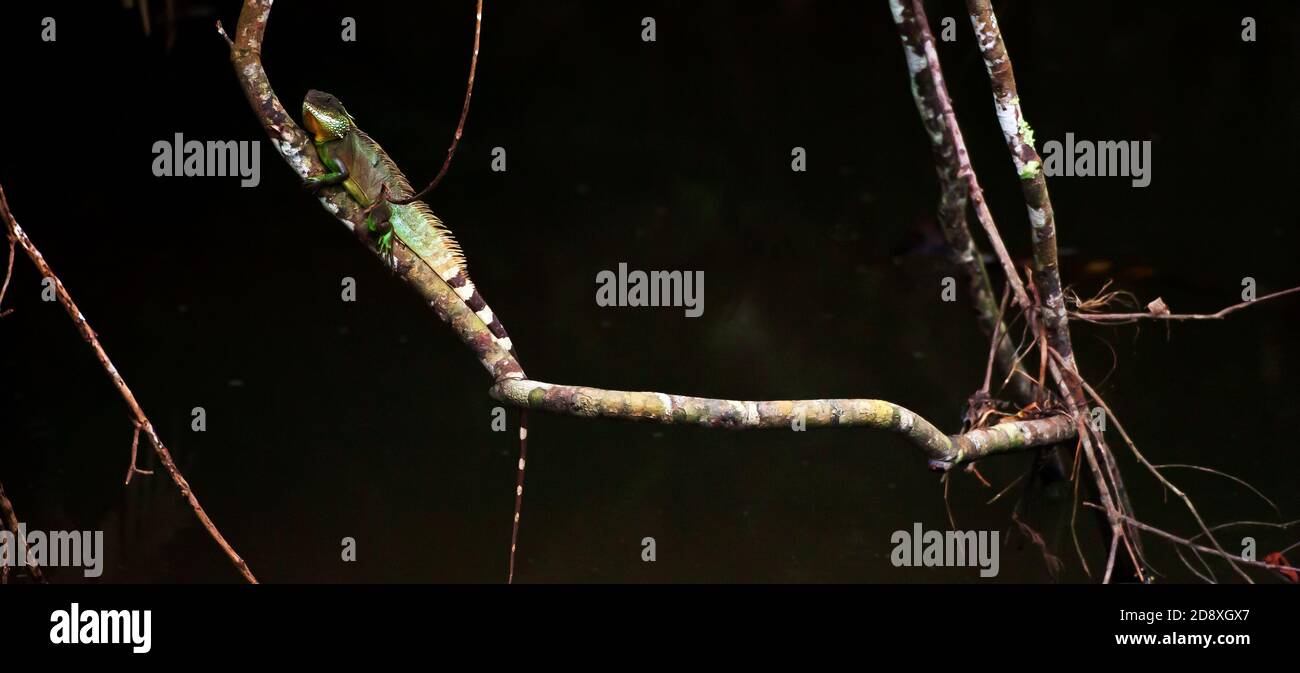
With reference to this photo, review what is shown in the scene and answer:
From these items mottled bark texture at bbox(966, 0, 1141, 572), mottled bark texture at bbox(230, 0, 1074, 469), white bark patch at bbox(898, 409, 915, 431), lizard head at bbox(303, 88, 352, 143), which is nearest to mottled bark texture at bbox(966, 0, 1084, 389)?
mottled bark texture at bbox(966, 0, 1141, 572)

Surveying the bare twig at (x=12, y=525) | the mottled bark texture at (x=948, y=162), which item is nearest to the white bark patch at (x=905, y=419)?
the mottled bark texture at (x=948, y=162)

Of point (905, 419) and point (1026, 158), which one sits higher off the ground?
point (1026, 158)

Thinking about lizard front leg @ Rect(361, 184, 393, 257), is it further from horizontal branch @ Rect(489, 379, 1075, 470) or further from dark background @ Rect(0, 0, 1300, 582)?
dark background @ Rect(0, 0, 1300, 582)

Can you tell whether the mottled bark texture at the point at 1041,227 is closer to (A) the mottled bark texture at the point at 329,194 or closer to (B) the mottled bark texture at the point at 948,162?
(B) the mottled bark texture at the point at 948,162

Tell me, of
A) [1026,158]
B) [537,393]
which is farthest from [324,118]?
[1026,158]

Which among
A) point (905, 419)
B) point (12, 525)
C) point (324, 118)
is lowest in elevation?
point (12, 525)

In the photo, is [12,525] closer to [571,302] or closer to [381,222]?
[381,222]

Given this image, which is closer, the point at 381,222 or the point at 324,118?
the point at 381,222
